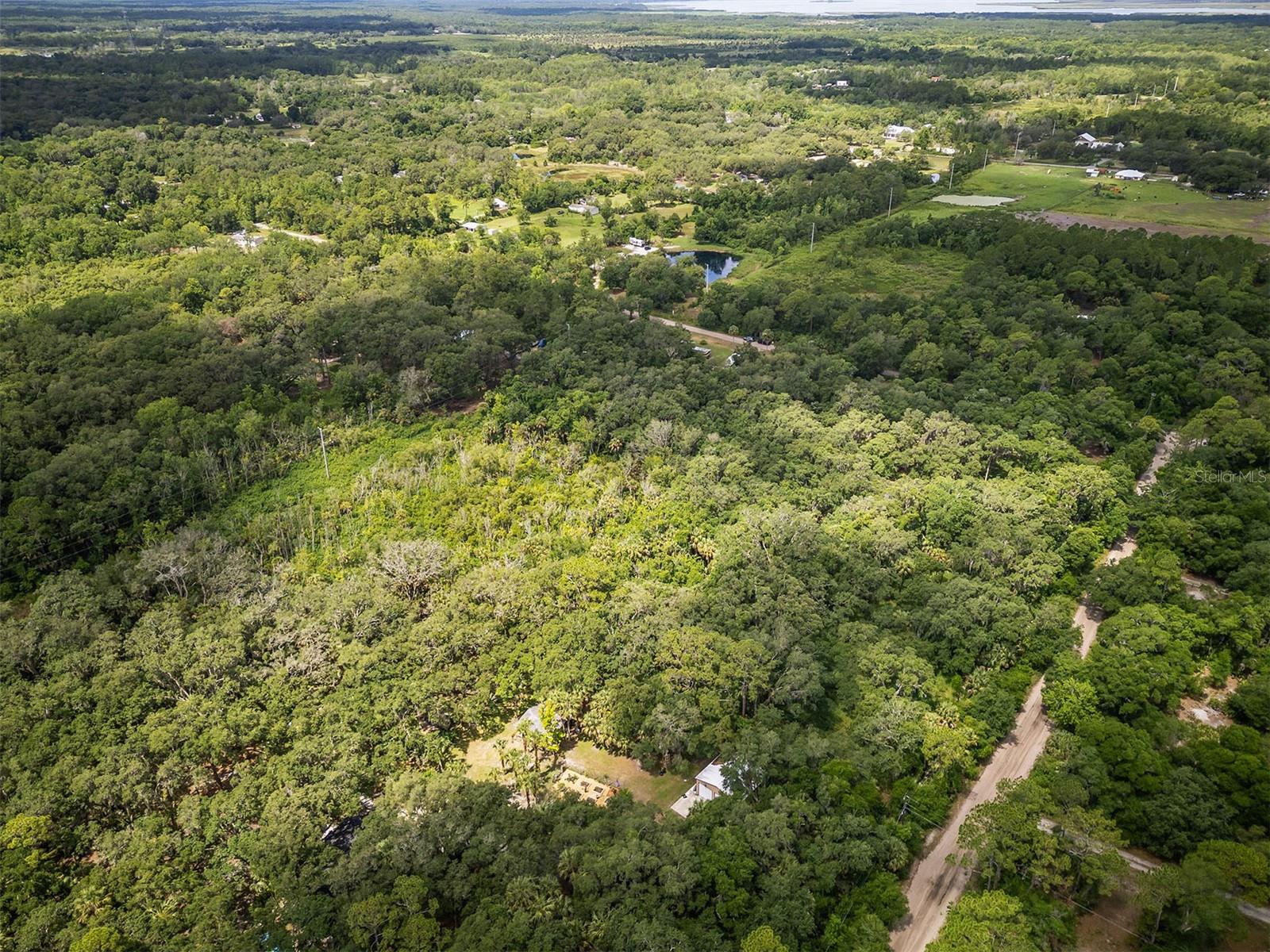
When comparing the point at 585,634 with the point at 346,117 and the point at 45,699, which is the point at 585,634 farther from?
the point at 346,117

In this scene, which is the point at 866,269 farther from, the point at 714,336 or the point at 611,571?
the point at 611,571

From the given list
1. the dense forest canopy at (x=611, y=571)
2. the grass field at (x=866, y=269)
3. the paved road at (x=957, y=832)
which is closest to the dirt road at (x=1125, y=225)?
the dense forest canopy at (x=611, y=571)

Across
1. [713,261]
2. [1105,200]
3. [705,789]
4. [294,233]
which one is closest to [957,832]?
[705,789]

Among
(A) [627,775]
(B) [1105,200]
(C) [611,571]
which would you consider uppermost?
(B) [1105,200]

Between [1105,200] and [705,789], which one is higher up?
[1105,200]

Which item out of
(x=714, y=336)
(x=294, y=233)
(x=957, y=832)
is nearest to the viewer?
(x=957, y=832)

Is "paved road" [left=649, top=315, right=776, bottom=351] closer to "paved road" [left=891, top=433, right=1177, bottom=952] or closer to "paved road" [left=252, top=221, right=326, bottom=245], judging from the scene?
"paved road" [left=891, top=433, right=1177, bottom=952]

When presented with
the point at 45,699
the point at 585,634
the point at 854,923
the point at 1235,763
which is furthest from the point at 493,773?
the point at 1235,763

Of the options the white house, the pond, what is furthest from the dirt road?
the white house
